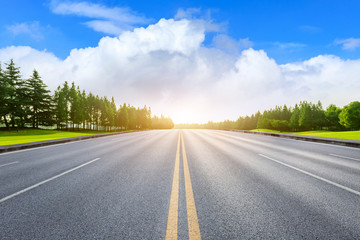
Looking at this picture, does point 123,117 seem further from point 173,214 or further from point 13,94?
point 173,214

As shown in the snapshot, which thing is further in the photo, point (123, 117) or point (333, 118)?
point (333, 118)

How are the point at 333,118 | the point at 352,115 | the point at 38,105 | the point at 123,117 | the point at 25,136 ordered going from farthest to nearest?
the point at 333,118 < the point at 123,117 < the point at 352,115 < the point at 38,105 < the point at 25,136

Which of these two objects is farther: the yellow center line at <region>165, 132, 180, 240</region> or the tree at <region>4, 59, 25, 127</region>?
the tree at <region>4, 59, 25, 127</region>

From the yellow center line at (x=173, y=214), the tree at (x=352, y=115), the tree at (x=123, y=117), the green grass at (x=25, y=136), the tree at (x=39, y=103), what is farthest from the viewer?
the tree at (x=123, y=117)

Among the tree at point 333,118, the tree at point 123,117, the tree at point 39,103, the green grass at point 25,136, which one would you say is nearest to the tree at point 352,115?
the tree at point 333,118

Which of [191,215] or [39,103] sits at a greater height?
[39,103]

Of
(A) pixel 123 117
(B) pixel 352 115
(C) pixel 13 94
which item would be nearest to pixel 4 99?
(C) pixel 13 94

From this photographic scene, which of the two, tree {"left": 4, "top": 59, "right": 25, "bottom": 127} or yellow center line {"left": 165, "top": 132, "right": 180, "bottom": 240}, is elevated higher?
tree {"left": 4, "top": 59, "right": 25, "bottom": 127}

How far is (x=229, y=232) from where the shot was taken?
242 centimetres

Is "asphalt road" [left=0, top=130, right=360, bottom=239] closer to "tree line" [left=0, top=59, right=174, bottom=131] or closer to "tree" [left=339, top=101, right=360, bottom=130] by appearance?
"tree line" [left=0, top=59, right=174, bottom=131]

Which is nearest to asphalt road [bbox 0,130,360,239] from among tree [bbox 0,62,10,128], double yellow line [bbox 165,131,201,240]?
double yellow line [bbox 165,131,201,240]

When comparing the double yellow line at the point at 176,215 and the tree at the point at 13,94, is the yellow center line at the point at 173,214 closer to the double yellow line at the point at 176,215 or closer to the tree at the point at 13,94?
the double yellow line at the point at 176,215

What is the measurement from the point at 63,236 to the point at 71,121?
64882mm

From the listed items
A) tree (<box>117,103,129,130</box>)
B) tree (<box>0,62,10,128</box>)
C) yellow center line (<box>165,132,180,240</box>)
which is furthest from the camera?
tree (<box>117,103,129,130</box>)
